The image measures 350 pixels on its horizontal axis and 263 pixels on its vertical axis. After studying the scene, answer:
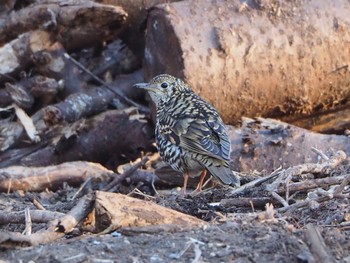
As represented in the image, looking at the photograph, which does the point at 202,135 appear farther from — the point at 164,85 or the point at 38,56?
the point at 38,56

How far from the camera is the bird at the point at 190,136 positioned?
6.74 m

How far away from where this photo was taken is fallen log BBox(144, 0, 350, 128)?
8023 millimetres

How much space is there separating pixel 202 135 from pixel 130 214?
217cm

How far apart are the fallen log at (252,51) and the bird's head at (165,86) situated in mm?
210

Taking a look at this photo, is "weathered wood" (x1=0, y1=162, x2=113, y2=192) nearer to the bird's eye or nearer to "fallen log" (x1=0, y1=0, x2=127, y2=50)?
the bird's eye

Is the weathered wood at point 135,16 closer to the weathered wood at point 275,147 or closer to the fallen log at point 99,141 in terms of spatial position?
the fallen log at point 99,141

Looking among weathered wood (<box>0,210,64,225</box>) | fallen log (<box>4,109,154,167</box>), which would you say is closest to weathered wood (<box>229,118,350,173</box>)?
fallen log (<box>4,109,154,167</box>)

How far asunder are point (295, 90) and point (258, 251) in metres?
4.26

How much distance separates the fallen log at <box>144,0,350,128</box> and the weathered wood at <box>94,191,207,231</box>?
311cm

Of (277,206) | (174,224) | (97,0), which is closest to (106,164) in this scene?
(97,0)

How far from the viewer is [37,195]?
7.43 m

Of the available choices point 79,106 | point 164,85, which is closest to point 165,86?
point 164,85

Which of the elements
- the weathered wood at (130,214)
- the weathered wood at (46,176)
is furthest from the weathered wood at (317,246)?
the weathered wood at (46,176)

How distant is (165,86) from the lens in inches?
306
